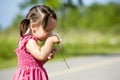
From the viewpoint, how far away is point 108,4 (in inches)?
1428

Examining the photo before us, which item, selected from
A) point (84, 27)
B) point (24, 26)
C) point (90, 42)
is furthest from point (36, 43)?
point (84, 27)

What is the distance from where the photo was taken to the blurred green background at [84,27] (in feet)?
82.4

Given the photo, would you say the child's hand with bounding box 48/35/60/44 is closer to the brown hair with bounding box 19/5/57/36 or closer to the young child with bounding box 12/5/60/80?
the young child with bounding box 12/5/60/80

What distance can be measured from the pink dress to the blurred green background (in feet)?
57.3

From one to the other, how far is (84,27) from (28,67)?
2858 cm

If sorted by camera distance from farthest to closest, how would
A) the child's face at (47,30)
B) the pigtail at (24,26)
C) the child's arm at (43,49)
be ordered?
the pigtail at (24,26)
the child's face at (47,30)
the child's arm at (43,49)

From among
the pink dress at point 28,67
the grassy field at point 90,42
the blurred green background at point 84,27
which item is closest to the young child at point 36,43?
the pink dress at point 28,67

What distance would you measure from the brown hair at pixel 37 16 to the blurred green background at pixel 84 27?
17.4 m

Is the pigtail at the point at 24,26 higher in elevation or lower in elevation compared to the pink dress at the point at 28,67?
higher

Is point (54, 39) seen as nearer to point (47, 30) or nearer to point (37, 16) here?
point (47, 30)

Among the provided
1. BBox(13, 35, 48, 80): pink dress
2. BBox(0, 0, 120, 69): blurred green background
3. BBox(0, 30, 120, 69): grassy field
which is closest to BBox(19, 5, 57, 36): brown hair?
BBox(13, 35, 48, 80): pink dress

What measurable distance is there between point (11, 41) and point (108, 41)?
11.0m

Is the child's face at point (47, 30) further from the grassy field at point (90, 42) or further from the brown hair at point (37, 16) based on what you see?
the grassy field at point (90, 42)

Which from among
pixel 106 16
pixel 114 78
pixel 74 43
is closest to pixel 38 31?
pixel 114 78
